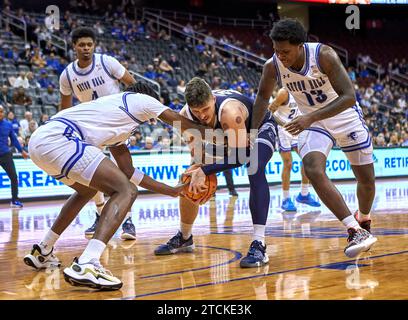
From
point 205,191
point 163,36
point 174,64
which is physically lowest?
point 205,191

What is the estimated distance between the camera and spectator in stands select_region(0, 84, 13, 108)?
15917 mm

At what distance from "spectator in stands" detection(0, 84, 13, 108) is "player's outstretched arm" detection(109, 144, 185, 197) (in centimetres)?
1084

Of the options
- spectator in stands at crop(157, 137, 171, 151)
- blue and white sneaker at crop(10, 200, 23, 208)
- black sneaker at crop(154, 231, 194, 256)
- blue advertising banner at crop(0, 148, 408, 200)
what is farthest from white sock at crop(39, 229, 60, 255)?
spectator in stands at crop(157, 137, 171, 151)

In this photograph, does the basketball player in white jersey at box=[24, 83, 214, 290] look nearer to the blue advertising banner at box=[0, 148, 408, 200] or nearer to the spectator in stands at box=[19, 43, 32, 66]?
the blue advertising banner at box=[0, 148, 408, 200]

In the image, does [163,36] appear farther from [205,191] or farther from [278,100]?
[205,191]

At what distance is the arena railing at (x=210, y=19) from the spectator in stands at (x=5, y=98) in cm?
1172

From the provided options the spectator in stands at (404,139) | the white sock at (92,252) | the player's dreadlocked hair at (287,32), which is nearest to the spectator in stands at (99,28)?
the spectator in stands at (404,139)

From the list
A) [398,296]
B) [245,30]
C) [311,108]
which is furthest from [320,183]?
[245,30]

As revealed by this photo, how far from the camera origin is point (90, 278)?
425 cm

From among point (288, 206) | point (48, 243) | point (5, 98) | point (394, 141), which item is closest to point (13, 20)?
point (5, 98)

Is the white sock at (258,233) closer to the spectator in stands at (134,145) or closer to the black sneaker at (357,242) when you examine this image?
the black sneaker at (357,242)

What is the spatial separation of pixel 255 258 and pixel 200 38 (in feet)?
75.2

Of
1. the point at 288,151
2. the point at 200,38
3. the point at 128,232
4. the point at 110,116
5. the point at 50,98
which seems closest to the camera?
the point at 110,116

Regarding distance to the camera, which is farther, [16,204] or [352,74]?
[352,74]
